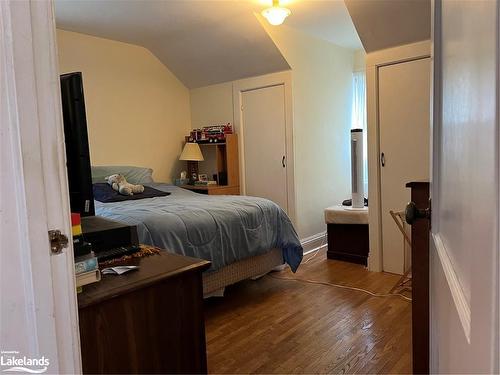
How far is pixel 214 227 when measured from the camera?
8.53ft

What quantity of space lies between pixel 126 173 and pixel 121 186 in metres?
0.54

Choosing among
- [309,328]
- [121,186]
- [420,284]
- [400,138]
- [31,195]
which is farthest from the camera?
[121,186]

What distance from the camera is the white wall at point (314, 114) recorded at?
3.96 m

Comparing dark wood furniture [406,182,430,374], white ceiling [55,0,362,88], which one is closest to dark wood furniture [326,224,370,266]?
white ceiling [55,0,362,88]

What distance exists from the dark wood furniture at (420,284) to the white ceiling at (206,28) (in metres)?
2.32

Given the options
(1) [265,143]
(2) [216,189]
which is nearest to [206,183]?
(2) [216,189]

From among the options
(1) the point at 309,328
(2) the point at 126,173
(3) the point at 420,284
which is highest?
(2) the point at 126,173

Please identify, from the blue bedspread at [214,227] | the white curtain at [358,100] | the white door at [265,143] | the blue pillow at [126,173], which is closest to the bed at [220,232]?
the blue bedspread at [214,227]

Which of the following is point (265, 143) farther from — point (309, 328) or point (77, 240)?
point (77, 240)

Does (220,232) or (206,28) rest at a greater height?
(206,28)

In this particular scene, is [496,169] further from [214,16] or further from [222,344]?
[214,16]

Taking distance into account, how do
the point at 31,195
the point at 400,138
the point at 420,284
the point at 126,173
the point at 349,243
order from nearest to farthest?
the point at 31,195 → the point at 420,284 → the point at 400,138 → the point at 349,243 → the point at 126,173

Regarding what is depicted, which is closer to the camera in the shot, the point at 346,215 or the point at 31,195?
the point at 31,195

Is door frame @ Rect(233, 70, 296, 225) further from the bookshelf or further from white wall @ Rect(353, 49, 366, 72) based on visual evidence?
white wall @ Rect(353, 49, 366, 72)
